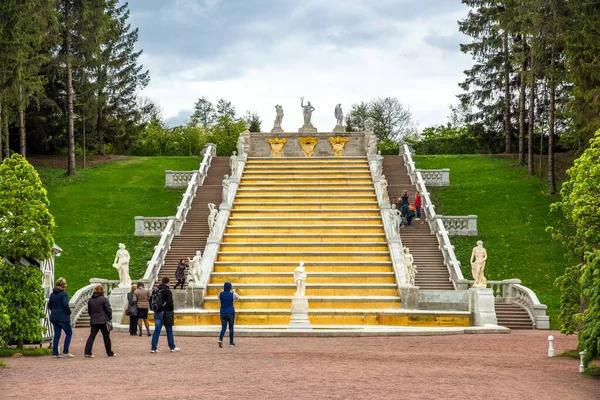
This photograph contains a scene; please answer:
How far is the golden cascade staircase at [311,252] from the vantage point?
27562 millimetres

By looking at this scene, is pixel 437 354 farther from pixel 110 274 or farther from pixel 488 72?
pixel 488 72

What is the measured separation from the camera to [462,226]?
1452 inches

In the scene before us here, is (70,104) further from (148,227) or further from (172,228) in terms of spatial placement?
(172,228)

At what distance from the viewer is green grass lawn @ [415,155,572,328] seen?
32375 millimetres

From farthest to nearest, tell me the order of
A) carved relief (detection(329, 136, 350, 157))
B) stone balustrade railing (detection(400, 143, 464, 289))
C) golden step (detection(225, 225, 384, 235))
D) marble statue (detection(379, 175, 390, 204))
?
carved relief (detection(329, 136, 350, 157)) → marble statue (detection(379, 175, 390, 204)) → golden step (detection(225, 225, 384, 235)) → stone balustrade railing (detection(400, 143, 464, 289))

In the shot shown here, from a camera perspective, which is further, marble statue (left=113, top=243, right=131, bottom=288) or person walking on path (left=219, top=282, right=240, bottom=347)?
marble statue (left=113, top=243, right=131, bottom=288)

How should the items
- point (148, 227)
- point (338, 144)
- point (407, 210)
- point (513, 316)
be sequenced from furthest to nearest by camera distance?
point (338, 144), point (148, 227), point (407, 210), point (513, 316)

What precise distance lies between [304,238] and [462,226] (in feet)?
23.2

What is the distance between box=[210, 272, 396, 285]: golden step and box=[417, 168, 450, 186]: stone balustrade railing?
1477 cm

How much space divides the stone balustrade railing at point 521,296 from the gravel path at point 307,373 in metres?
6.42

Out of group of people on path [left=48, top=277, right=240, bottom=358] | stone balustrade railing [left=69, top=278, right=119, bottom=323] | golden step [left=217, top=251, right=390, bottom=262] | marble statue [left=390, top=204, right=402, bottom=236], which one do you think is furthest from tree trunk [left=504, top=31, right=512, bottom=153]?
group of people on path [left=48, top=277, right=240, bottom=358]

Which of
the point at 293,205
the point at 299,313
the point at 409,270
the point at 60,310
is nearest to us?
the point at 60,310

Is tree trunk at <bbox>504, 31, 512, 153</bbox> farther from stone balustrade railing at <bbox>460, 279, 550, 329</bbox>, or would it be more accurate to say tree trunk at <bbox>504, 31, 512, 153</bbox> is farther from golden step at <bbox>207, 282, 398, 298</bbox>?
golden step at <bbox>207, 282, 398, 298</bbox>

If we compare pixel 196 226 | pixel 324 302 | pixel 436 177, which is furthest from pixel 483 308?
pixel 436 177
